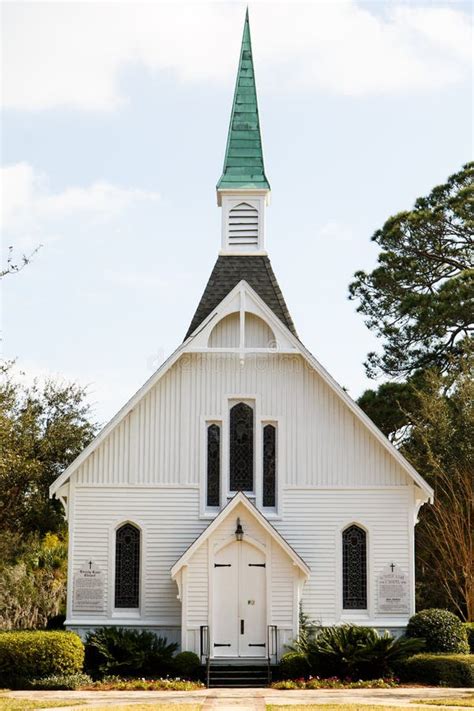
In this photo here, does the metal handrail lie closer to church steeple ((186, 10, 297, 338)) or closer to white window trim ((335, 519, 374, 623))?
white window trim ((335, 519, 374, 623))

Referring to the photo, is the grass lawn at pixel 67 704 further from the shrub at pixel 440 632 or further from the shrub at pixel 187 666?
the shrub at pixel 440 632

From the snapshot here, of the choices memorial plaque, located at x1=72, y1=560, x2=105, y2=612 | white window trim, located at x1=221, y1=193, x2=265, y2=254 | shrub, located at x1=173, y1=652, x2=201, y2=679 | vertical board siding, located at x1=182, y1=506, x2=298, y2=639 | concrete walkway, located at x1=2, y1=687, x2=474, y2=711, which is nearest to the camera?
concrete walkway, located at x1=2, y1=687, x2=474, y2=711

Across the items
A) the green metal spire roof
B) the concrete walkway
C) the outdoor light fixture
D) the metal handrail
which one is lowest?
the concrete walkway

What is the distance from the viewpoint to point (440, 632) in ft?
84.7

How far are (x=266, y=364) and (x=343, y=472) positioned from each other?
3174 mm

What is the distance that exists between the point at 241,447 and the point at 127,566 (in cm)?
389

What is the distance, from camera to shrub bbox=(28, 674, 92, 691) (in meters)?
23.3

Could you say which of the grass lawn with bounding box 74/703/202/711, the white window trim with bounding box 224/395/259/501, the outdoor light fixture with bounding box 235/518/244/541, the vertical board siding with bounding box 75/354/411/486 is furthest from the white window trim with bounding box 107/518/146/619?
the grass lawn with bounding box 74/703/202/711

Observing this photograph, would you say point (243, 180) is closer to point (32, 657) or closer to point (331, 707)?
point (32, 657)

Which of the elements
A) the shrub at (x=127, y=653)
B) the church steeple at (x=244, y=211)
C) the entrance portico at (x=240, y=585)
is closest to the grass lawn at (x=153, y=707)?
the shrub at (x=127, y=653)

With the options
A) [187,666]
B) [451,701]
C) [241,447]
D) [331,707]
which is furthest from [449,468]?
[331,707]

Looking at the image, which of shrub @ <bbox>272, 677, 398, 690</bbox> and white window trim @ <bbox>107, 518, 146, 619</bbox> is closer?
shrub @ <bbox>272, 677, 398, 690</bbox>

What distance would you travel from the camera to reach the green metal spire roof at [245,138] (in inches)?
1186

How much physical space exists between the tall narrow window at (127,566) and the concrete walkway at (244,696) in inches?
168
